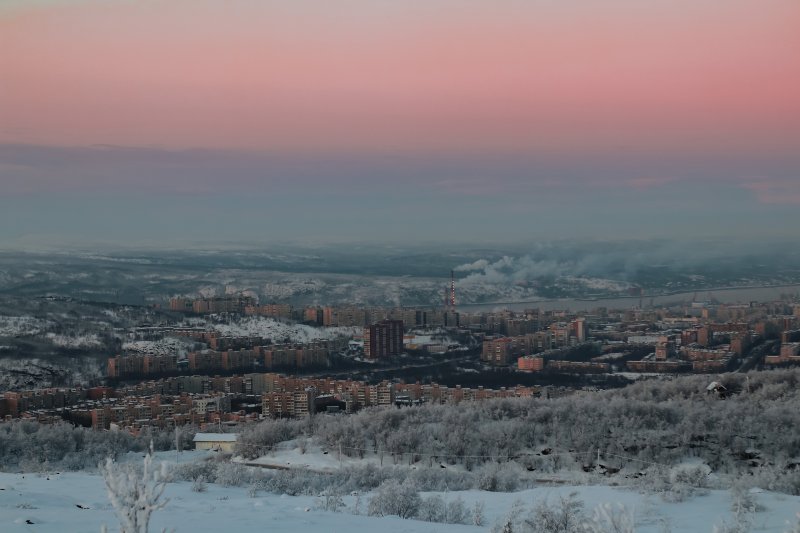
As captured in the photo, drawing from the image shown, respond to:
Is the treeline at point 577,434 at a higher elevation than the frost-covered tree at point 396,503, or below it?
below

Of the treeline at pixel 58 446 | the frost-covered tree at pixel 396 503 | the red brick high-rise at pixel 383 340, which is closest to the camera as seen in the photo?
the frost-covered tree at pixel 396 503

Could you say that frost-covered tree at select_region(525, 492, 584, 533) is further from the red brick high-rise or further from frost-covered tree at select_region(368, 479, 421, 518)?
the red brick high-rise

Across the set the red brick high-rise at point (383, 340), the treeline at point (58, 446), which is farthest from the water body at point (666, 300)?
the treeline at point (58, 446)

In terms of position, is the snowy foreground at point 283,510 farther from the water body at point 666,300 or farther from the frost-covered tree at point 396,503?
the water body at point 666,300

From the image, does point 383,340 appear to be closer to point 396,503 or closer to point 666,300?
point 666,300

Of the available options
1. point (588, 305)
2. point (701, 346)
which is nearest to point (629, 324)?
point (701, 346)

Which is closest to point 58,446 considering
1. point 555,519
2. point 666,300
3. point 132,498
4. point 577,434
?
point 577,434

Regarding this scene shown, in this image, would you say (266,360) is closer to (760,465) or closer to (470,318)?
(470,318)

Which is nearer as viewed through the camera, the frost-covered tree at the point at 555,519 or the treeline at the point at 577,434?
the frost-covered tree at the point at 555,519
